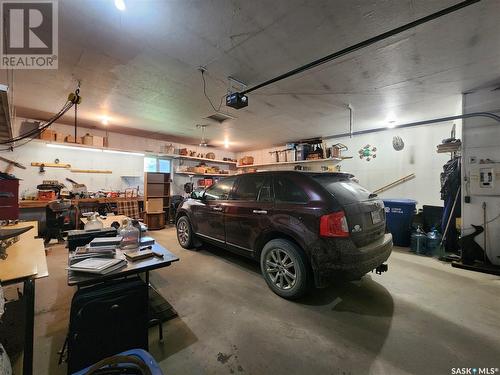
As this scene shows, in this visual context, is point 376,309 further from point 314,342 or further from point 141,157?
point 141,157

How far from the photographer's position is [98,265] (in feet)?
4.96

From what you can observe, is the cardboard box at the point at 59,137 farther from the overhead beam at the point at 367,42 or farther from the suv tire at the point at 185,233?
the overhead beam at the point at 367,42

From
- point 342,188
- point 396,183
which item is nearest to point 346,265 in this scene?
point 342,188

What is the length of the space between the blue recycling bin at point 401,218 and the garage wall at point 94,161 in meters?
6.59

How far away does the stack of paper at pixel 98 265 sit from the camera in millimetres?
1451

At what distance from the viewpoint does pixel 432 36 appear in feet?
7.18

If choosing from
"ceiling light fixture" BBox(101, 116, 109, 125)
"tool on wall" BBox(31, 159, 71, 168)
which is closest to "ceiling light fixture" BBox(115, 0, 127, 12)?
"ceiling light fixture" BBox(101, 116, 109, 125)

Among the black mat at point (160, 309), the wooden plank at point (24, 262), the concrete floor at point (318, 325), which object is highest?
the wooden plank at point (24, 262)

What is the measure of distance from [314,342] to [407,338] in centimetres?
82

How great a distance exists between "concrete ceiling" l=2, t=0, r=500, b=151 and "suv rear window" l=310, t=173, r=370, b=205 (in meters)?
1.44

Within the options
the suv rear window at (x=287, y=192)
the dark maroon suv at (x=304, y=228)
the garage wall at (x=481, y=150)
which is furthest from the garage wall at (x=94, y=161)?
the garage wall at (x=481, y=150)

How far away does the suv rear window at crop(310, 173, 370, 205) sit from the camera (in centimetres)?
233

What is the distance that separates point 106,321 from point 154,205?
5.29 metres

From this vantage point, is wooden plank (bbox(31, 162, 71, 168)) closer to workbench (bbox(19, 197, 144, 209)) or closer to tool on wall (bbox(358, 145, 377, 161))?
workbench (bbox(19, 197, 144, 209))
